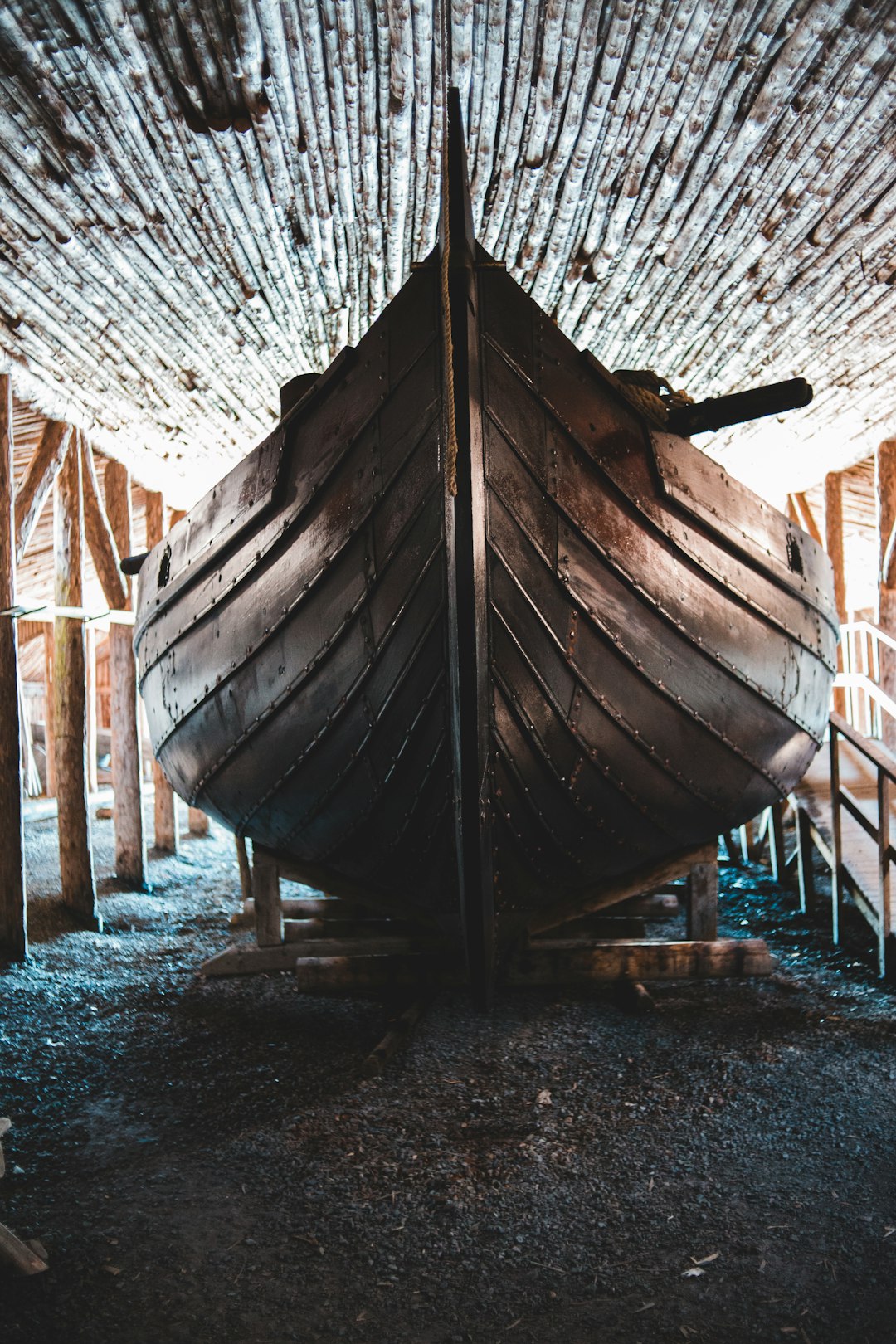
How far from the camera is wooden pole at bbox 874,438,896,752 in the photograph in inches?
257

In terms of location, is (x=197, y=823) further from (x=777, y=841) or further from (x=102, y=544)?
(x=777, y=841)

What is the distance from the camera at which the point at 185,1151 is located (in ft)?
7.99

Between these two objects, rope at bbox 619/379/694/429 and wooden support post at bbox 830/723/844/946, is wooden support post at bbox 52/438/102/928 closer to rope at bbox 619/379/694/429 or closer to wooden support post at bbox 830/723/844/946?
rope at bbox 619/379/694/429

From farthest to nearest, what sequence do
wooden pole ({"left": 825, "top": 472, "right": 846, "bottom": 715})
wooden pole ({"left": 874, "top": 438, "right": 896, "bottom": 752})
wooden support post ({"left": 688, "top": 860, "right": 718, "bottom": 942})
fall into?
wooden pole ({"left": 825, "top": 472, "right": 846, "bottom": 715}) → wooden pole ({"left": 874, "top": 438, "right": 896, "bottom": 752}) → wooden support post ({"left": 688, "top": 860, "right": 718, "bottom": 942})

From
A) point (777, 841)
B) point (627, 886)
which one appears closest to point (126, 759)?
point (627, 886)

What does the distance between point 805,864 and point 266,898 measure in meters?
3.49

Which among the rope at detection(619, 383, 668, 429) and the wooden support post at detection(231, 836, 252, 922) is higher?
the rope at detection(619, 383, 668, 429)

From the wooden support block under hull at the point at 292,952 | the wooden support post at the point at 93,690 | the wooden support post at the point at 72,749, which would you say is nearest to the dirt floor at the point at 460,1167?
the wooden support block under hull at the point at 292,952

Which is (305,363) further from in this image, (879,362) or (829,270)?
(879,362)

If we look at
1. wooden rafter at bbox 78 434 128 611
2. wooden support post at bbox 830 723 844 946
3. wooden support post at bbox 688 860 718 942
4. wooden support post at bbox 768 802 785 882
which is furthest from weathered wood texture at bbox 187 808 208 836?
wooden support post at bbox 830 723 844 946

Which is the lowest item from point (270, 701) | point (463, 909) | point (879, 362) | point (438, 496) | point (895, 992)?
point (895, 992)

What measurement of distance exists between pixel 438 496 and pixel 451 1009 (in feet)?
7.68

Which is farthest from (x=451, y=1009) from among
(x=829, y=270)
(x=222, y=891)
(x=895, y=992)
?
(x=829, y=270)

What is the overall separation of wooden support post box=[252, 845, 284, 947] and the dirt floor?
0.30m
